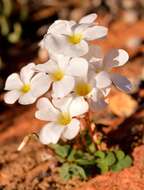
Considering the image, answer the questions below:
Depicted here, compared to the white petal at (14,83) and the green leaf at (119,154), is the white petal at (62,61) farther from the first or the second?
the green leaf at (119,154)

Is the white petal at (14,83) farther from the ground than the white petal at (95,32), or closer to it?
closer to it

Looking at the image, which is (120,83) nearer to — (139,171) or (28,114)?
(139,171)

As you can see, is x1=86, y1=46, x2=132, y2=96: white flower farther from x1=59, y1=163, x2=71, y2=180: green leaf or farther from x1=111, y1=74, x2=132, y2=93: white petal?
x1=59, y1=163, x2=71, y2=180: green leaf

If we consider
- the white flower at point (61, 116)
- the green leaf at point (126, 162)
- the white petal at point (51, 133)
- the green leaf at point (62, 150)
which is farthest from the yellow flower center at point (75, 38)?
the green leaf at point (126, 162)

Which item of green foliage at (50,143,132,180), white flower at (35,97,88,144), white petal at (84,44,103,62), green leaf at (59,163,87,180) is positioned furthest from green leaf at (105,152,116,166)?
white petal at (84,44,103,62)

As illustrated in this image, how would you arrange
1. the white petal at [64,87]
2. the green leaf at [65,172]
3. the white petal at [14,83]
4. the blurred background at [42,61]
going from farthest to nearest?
the blurred background at [42,61], the green leaf at [65,172], the white petal at [14,83], the white petal at [64,87]

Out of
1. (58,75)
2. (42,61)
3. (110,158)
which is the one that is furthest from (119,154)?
(42,61)

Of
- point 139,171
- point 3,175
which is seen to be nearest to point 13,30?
point 3,175
